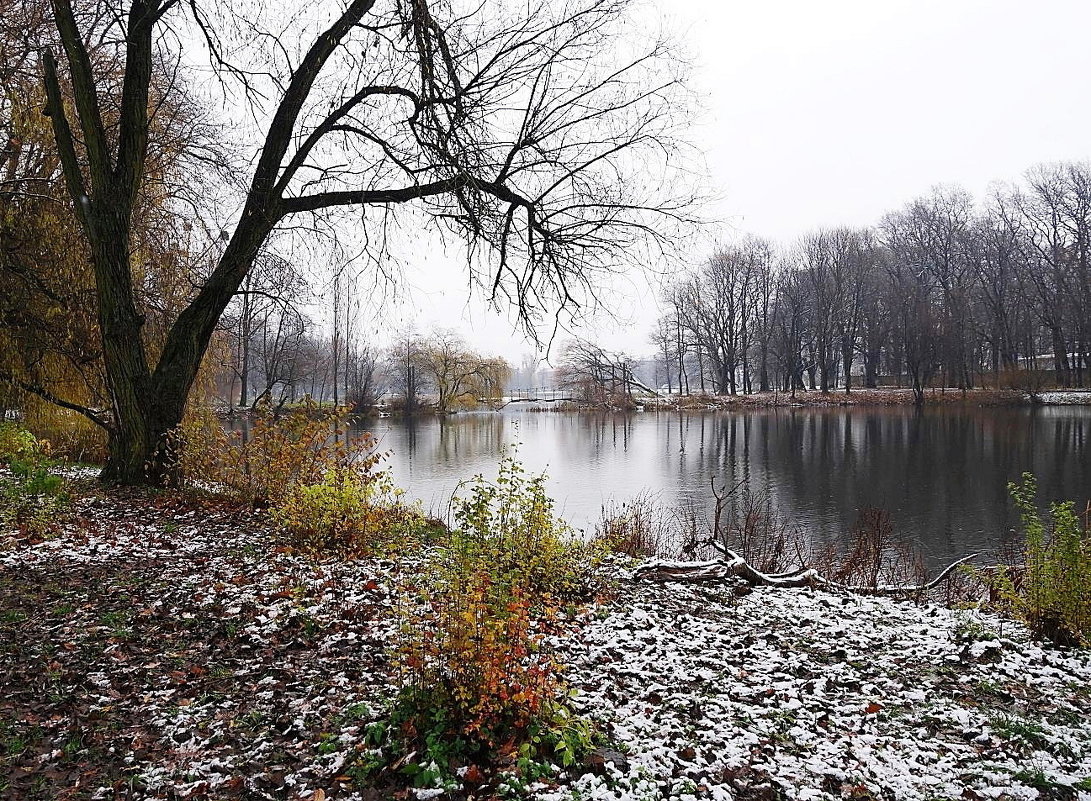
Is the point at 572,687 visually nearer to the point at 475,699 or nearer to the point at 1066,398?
the point at 475,699

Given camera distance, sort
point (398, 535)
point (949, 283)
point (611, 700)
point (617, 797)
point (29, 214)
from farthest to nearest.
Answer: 1. point (949, 283)
2. point (29, 214)
3. point (398, 535)
4. point (611, 700)
5. point (617, 797)

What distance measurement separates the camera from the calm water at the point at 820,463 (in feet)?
37.9

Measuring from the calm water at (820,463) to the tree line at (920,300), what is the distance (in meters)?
10.4

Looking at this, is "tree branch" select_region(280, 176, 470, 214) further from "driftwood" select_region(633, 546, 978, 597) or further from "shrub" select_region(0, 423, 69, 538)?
"driftwood" select_region(633, 546, 978, 597)

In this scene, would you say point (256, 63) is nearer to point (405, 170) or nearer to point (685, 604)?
point (405, 170)

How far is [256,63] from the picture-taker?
6.82 m

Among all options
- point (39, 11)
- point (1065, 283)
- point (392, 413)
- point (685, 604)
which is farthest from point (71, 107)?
point (1065, 283)

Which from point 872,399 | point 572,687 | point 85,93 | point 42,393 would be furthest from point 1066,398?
point 42,393

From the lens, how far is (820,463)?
17.6 metres

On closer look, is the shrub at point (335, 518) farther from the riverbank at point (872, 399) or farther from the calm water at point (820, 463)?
the riverbank at point (872, 399)

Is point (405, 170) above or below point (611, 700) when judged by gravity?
above

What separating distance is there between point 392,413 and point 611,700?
36401mm

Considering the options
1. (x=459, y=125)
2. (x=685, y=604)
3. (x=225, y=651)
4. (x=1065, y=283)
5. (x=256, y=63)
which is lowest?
(x=685, y=604)

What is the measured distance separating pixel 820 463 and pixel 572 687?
15953mm
